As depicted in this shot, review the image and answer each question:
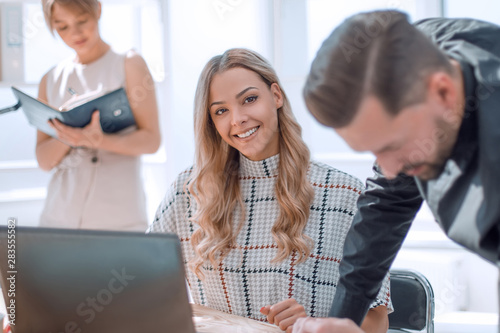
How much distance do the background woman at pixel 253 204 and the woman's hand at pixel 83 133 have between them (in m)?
0.39

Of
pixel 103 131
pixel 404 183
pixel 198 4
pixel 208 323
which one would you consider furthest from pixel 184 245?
pixel 198 4

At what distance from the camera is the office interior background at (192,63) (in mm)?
2840

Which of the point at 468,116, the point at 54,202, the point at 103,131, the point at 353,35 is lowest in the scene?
the point at 54,202

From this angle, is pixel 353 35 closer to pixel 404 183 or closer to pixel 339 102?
pixel 339 102

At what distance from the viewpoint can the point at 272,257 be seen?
4.87 ft

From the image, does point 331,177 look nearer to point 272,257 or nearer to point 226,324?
point 272,257

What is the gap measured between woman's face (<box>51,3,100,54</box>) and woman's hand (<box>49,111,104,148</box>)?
31 centimetres

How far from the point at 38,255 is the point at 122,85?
1.18 m

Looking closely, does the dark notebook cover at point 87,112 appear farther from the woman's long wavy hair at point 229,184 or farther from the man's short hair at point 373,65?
the man's short hair at point 373,65

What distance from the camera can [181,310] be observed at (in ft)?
2.76

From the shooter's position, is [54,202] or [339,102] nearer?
[339,102]

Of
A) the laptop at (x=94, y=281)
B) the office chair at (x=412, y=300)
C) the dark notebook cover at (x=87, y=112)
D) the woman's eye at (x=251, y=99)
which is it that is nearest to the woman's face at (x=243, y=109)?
the woman's eye at (x=251, y=99)

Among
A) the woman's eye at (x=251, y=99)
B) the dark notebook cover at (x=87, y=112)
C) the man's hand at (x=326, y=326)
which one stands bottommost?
the man's hand at (x=326, y=326)

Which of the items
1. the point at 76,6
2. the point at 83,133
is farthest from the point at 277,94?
the point at 76,6
